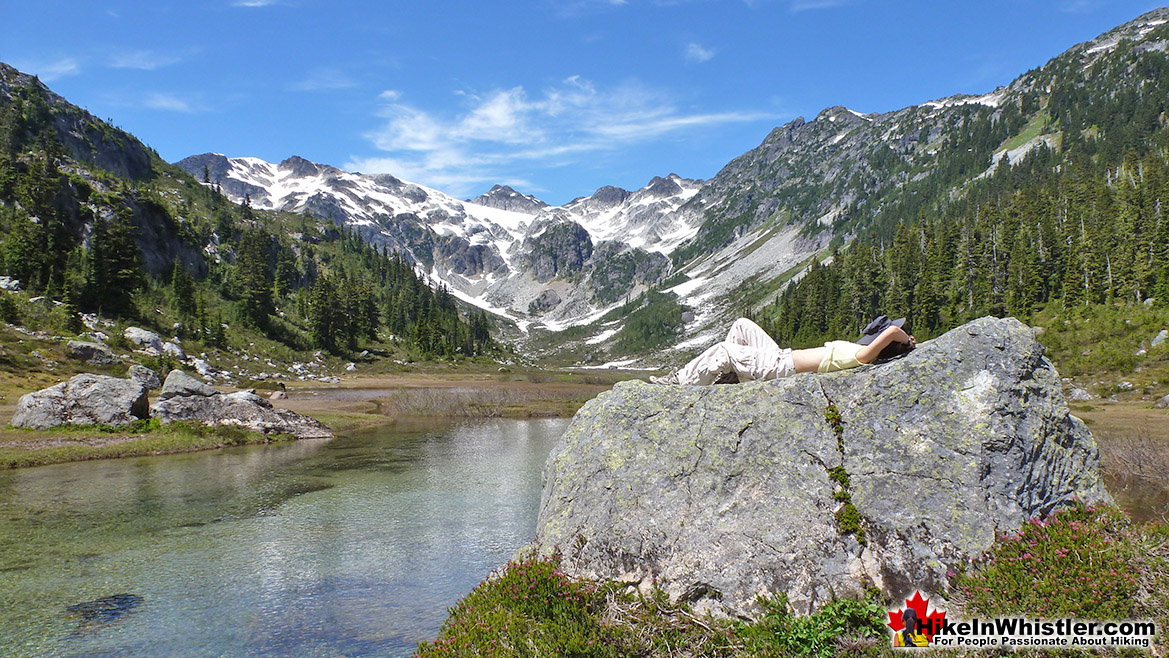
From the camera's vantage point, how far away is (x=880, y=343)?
28.7 ft

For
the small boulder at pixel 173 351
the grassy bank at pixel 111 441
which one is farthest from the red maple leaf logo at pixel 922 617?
the small boulder at pixel 173 351

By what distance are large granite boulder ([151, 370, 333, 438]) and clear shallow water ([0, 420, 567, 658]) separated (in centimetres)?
658

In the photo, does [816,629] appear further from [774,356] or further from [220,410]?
[220,410]

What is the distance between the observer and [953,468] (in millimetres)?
7336

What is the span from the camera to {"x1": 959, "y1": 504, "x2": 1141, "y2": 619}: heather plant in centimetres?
608

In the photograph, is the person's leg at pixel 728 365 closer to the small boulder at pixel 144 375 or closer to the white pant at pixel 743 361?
the white pant at pixel 743 361

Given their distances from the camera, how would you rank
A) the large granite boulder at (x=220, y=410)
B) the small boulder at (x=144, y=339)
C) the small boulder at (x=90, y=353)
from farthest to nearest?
the small boulder at (x=144, y=339)
the small boulder at (x=90, y=353)
the large granite boulder at (x=220, y=410)

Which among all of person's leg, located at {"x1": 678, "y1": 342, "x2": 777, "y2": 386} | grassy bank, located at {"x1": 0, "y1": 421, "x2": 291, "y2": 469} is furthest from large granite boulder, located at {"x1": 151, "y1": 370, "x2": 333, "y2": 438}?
person's leg, located at {"x1": 678, "y1": 342, "x2": 777, "y2": 386}

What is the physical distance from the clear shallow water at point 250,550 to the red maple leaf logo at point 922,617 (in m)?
7.68

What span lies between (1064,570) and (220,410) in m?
39.3

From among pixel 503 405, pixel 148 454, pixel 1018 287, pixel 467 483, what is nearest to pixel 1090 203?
pixel 1018 287

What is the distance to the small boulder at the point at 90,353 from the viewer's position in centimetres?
5100

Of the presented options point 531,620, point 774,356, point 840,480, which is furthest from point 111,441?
point 840,480

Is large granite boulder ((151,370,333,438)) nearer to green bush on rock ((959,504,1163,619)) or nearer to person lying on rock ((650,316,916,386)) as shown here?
person lying on rock ((650,316,916,386))
